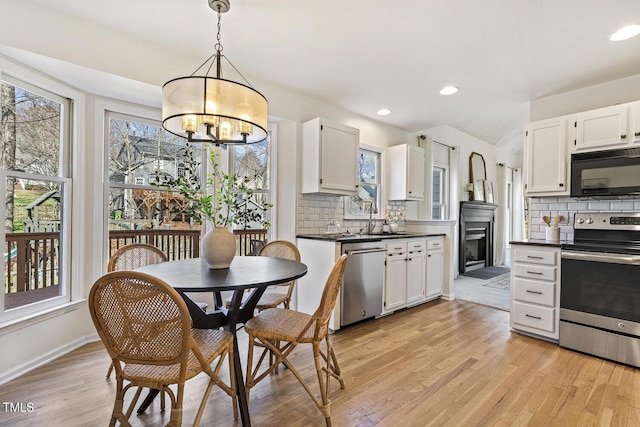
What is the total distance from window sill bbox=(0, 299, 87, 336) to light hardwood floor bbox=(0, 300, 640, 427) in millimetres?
341

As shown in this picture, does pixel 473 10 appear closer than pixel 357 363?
Yes

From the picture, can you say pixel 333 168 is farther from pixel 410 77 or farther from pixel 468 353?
pixel 468 353

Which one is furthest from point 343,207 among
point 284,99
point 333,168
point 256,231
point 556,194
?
point 556,194

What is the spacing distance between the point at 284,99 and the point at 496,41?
201cm

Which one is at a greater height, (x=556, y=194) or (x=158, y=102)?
(x=158, y=102)

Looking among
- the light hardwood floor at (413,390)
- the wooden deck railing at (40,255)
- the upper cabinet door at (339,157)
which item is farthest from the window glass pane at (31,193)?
the upper cabinet door at (339,157)

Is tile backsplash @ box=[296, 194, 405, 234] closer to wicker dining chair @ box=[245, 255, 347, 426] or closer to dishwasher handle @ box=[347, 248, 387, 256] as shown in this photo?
dishwasher handle @ box=[347, 248, 387, 256]

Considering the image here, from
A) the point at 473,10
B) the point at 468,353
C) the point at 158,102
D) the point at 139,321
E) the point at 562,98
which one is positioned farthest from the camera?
the point at 562,98

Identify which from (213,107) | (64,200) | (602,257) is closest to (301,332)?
(213,107)

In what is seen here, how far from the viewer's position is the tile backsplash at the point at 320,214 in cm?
349

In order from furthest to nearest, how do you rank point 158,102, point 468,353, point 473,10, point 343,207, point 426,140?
point 426,140 < point 343,207 < point 158,102 < point 468,353 < point 473,10

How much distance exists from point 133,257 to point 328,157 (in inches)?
82.4

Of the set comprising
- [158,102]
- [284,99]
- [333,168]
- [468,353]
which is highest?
[284,99]

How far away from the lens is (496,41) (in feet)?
7.77
